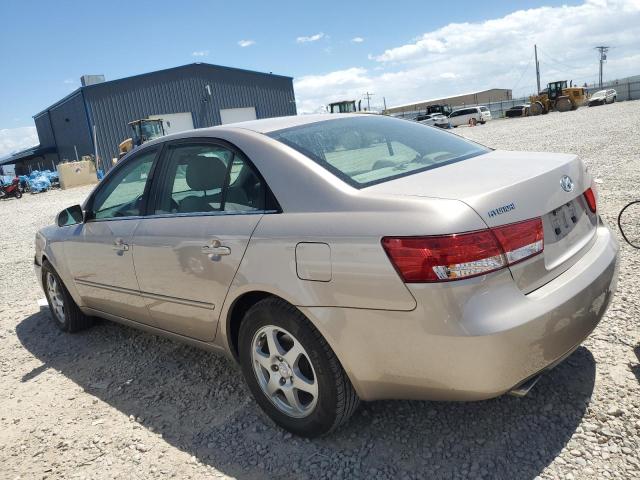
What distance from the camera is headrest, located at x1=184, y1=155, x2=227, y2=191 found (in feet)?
9.99

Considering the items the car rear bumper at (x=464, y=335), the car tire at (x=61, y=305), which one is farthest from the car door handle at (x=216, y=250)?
the car tire at (x=61, y=305)

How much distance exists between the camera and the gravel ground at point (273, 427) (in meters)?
2.39

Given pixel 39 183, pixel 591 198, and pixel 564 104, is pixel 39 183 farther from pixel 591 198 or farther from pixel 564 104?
pixel 564 104

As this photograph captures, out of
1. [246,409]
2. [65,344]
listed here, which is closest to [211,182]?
[246,409]

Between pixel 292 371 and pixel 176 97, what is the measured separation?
36.9 metres

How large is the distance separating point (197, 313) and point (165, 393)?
77cm

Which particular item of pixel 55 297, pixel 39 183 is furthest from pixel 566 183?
pixel 39 183

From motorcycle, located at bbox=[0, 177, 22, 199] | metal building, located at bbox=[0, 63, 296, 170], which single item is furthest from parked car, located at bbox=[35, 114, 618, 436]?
metal building, located at bbox=[0, 63, 296, 170]

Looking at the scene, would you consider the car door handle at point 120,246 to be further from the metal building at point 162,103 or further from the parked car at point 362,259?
the metal building at point 162,103

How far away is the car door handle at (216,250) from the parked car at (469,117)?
144ft

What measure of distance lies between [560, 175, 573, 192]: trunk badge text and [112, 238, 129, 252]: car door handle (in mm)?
2639

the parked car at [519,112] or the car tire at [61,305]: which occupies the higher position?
the parked car at [519,112]

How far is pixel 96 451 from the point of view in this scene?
2918mm

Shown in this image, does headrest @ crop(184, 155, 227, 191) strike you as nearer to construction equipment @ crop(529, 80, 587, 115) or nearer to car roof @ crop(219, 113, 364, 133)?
car roof @ crop(219, 113, 364, 133)
